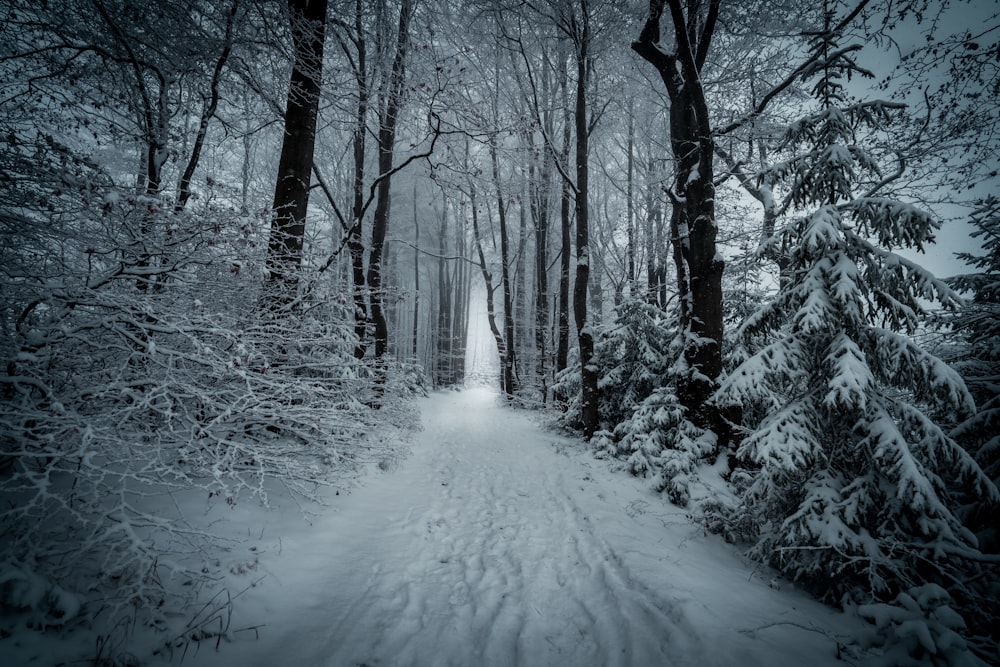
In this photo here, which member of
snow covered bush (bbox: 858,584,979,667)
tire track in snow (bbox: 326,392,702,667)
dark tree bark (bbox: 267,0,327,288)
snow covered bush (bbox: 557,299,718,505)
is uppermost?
dark tree bark (bbox: 267,0,327,288)

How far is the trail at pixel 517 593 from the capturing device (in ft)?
7.95

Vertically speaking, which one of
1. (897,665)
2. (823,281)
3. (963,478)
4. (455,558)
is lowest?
(455,558)

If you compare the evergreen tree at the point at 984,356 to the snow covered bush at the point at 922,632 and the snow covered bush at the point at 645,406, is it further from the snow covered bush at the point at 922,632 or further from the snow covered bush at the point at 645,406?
the snow covered bush at the point at 645,406

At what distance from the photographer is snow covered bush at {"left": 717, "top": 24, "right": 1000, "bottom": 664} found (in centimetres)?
292

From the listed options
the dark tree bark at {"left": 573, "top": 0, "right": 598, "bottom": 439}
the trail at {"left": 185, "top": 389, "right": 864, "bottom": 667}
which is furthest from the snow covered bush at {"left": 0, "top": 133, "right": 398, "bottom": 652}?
the dark tree bark at {"left": 573, "top": 0, "right": 598, "bottom": 439}

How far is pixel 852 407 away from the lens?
3.10 m

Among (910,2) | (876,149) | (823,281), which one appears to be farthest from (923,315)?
(876,149)

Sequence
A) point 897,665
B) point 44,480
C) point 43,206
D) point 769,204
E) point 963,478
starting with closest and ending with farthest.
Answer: point 44,480 → point 897,665 → point 43,206 → point 963,478 → point 769,204

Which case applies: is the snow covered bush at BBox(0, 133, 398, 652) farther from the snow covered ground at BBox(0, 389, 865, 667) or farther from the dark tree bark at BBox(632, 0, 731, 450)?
the dark tree bark at BBox(632, 0, 731, 450)

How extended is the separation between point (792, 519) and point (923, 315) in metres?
2.40

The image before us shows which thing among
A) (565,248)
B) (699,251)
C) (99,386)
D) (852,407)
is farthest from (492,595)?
(565,248)

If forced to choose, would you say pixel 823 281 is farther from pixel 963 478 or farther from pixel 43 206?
pixel 43 206

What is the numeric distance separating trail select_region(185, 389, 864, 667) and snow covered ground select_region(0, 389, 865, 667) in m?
0.01

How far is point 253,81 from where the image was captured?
16.0 ft
